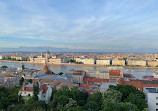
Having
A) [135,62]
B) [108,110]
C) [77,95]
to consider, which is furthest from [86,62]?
[108,110]

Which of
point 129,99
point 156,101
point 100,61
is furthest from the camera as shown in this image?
point 100,61

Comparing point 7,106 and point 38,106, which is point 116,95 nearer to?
point 38,106

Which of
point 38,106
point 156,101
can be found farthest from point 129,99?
point 38,106

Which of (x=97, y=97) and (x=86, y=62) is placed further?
(x=86, y=62)

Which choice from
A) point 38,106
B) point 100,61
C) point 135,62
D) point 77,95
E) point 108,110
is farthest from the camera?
point 100,61

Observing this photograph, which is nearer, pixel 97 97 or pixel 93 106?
pixel 93 106

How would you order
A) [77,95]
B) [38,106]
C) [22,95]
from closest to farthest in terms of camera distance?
[38,106] → [22,95] → [77,95]

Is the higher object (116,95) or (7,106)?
(116,95)

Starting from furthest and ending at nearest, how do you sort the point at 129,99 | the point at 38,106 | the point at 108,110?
the point at 129,99
the point at 38,106
the point at 108,110

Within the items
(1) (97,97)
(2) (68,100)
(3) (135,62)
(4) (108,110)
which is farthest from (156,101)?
(3) (135,62)

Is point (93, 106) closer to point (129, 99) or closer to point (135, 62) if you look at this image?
point (129, 99)
